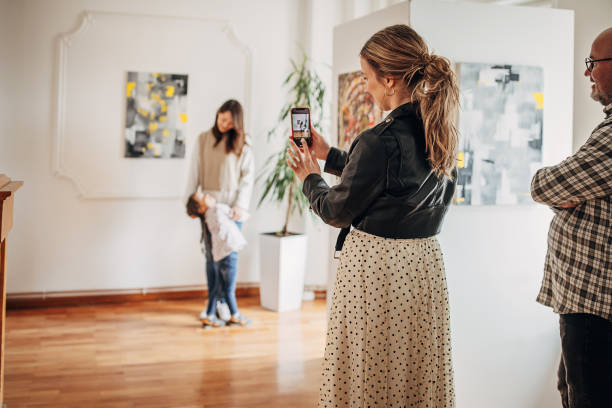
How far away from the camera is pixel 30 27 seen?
457cm

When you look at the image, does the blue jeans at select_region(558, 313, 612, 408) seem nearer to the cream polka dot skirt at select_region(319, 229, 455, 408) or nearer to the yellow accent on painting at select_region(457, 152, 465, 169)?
the cream polka dot skirt at select_region(319, 229, 455, 408)

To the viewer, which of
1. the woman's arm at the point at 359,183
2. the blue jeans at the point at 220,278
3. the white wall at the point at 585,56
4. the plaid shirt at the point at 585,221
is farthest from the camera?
the blue jeans at the point at 220,278

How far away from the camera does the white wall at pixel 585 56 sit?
2.86 m

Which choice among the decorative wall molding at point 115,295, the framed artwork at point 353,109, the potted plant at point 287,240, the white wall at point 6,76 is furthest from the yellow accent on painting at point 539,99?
the white wall at point 6,76

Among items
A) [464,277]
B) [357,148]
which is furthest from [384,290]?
[464,277]

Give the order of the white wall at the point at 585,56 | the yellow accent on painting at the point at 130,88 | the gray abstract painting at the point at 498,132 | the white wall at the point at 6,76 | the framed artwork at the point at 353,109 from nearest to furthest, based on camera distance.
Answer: the gray abstract painting at the point at 498,132 < the white wall at the point at 585,56 < the framed artwork at the point at 353,109 < the white wall at the point at 6,76 < the yellow accent on painting at the point at 130,88

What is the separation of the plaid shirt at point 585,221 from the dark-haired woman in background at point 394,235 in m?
0.37

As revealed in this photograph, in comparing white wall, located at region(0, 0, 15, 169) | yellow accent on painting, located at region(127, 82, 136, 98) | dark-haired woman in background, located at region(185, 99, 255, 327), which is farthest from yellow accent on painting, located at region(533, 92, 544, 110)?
white wall, located at region(0, 0, 15, 169)

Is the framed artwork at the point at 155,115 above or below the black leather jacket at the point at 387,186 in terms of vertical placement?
above

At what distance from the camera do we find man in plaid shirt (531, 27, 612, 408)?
1820 mm

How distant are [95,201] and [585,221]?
3905mm

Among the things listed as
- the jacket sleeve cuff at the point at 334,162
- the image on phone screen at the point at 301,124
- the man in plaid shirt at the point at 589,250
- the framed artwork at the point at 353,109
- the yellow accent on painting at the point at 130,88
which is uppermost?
the yellow accent on painting at the point at 130,88

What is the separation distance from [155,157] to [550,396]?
344 centimetres

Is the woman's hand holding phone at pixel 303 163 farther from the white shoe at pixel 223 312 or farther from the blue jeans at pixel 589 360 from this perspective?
the white shoe at pixel 223 312
